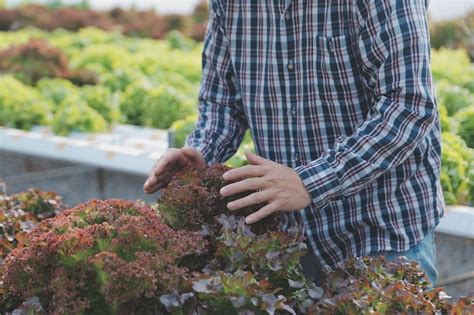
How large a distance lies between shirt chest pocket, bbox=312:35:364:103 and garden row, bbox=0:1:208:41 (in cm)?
989

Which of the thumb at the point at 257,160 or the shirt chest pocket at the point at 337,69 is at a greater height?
the shirt chest pocket at the point at 337,69

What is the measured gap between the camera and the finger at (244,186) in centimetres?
221

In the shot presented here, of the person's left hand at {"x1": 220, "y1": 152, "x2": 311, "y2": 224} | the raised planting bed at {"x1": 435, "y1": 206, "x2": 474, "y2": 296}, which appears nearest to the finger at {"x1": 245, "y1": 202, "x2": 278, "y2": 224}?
the person's left hand at {"x1": 220, "y1": 152, "x2": 311, "y2": 224}

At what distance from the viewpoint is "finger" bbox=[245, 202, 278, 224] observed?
2.21 m

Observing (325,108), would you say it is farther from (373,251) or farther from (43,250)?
(43,250)

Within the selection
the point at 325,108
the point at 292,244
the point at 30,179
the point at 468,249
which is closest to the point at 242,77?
the point at 325,108

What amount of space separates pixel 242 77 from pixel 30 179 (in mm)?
3011

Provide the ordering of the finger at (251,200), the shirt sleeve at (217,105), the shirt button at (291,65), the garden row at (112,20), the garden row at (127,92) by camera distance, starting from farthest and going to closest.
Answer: the garden row at (112,20) < the garden row at (127,92) < the shirt sleeve at (217,105) < the shirt button at (291,65) < the finger at (251,200)

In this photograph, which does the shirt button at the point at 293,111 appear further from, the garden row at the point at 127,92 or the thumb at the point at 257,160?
the garden row at the point at 127,92

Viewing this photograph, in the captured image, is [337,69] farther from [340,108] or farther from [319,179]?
[319,179]

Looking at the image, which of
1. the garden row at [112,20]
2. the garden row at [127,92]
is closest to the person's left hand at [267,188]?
the garden row at [127,92]

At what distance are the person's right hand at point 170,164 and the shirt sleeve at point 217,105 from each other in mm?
134

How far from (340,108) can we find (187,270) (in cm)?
78

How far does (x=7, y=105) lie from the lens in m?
6.77
